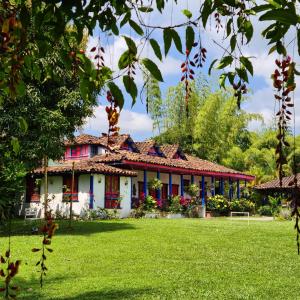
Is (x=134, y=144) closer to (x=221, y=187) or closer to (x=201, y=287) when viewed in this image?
(x=221, y=187)

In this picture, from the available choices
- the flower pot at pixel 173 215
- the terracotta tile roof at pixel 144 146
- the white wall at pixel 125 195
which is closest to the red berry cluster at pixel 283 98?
the white wall at pixel 125 195

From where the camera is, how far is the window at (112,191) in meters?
29.1

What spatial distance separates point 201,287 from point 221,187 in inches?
1273

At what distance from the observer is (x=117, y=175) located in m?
30.0

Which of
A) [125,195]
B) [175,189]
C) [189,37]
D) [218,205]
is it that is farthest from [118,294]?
[175,189]

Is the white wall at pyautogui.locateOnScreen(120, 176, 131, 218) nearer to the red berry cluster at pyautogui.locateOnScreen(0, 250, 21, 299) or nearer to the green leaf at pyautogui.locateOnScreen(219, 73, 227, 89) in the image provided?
the green leaf at pyautogui.locateOnScreen(219, 73, 227, 89)

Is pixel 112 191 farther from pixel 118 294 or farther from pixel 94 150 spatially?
pixel 118 294

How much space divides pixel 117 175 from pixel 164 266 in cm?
1916

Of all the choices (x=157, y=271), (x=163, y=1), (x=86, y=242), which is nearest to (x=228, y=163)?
(x=86, y=242)

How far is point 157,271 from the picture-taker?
405 inches

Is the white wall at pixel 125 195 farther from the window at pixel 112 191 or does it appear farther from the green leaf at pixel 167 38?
the green leaf at pixel 167 38

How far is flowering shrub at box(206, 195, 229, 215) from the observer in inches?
1411

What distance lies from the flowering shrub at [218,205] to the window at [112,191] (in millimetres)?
8623

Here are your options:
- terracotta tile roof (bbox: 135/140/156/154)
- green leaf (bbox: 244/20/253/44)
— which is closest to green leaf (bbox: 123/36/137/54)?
green leaf (bbox: 244/20/253/44)
